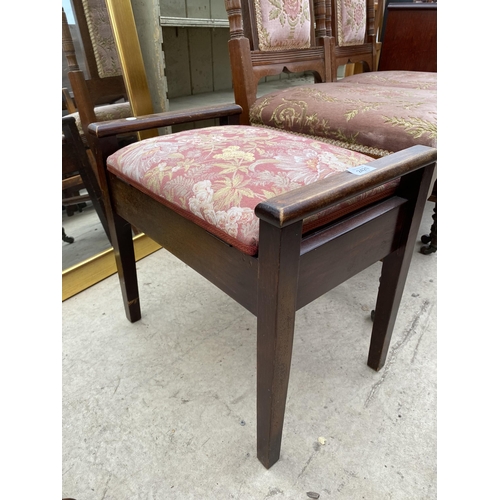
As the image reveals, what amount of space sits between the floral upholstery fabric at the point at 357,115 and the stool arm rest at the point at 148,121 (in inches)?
8.9

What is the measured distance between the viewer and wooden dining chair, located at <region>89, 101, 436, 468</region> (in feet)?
1.75

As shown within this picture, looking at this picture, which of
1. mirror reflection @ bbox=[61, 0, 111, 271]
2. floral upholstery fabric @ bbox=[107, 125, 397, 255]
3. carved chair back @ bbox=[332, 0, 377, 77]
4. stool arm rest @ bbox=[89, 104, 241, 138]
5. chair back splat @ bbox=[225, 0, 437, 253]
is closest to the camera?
floral upholstery fabric @ bbox=[107, 125, 397, 255]

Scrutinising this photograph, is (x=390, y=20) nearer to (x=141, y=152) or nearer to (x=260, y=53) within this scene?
(x=260, y=53)

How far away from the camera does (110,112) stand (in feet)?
4.16

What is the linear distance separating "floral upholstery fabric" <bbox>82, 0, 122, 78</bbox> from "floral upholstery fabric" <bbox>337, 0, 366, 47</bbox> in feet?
3.14

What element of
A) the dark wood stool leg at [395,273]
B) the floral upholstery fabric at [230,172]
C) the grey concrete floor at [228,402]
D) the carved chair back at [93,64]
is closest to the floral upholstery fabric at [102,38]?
the carved chair back at [93,64]

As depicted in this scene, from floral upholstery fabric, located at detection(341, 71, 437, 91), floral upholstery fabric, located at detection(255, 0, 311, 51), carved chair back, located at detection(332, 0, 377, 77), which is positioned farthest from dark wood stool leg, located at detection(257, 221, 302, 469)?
carved chair back, located at detection(332, 0, 377, 77)

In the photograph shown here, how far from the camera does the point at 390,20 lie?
6.72 ft

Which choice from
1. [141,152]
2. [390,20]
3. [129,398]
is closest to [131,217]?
[141,152]

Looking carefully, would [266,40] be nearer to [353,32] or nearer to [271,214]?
[353,32]

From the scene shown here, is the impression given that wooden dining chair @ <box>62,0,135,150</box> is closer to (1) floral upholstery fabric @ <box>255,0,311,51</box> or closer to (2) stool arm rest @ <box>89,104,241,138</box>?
(2) stool arm rest @ <box>89,104,241,138</box>

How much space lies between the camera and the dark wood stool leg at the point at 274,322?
509mm

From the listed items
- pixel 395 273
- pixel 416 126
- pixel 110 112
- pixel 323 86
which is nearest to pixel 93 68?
pixel 110 112

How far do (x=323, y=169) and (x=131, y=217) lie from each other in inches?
18.8
